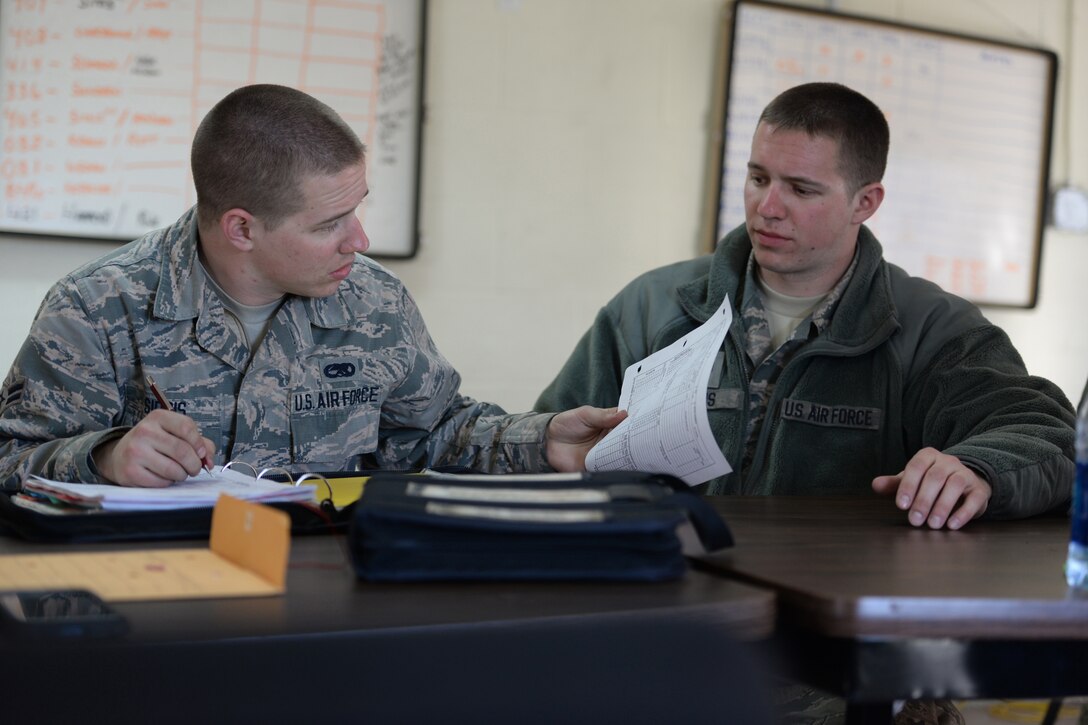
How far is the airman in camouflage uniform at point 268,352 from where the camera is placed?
4.95ft

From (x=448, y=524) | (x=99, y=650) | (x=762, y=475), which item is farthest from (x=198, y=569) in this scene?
(x=762, y=475)

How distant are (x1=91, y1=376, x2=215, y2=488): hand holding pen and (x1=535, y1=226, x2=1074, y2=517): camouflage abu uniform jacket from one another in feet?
2.99

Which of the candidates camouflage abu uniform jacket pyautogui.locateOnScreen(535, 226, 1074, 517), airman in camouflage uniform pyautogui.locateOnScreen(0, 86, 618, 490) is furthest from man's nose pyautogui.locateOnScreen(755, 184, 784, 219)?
airman in camouflage uniform pyautogui.locateOnScreen(0, 86, 618, 490)

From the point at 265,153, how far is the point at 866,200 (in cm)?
113

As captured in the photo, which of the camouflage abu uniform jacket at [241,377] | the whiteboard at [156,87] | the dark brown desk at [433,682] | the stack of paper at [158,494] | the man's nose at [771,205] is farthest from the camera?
the whiteboard at [156,87]

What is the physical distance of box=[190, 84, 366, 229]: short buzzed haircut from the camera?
163 centimetres

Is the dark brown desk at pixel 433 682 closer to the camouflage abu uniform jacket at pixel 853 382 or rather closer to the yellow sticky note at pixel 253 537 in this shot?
the yellow sticky note at pixel 253 537

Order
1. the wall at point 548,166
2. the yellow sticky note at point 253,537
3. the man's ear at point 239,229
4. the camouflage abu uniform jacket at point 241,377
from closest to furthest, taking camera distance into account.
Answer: the yellow sticky note at point 253,537
the camouflage abu uniform jacket at point 241,377
the man's ear at point 239,229
the wall at point 548,166

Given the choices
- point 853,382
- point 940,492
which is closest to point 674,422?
point 940,492

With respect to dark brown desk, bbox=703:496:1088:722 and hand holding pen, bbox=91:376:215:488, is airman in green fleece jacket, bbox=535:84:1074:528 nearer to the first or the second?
dark brown desk, bbox=703:496:1088:722

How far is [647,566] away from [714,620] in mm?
74

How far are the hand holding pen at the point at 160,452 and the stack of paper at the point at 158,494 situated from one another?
20 mm

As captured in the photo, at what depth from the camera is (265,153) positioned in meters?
1.63

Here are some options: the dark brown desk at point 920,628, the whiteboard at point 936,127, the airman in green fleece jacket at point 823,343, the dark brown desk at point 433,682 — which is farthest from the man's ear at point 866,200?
the dark brown desk at point 433,682
